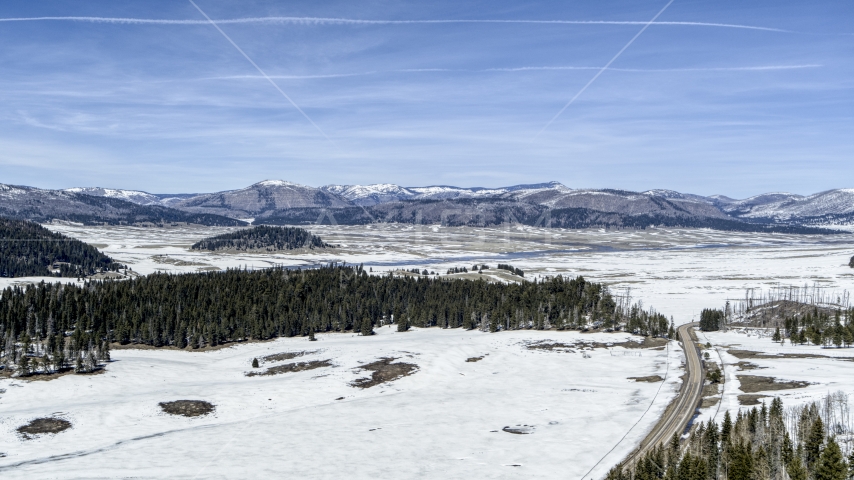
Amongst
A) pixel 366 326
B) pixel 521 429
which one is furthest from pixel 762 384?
pixel 366 326

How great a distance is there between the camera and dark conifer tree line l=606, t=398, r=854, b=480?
4616 centimetres

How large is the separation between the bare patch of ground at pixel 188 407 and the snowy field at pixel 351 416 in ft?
5.59

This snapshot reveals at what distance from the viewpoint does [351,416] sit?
235 feet

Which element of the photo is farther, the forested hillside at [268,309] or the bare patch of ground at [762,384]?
the forested hillside at [268,309]

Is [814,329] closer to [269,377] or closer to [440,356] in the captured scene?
[440,356]

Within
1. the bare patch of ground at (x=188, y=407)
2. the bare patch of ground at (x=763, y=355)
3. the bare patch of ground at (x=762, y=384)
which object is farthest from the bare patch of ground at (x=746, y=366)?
the bare patch of ground at (x=188, y=407)

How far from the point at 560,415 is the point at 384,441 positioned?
21519 millimetres

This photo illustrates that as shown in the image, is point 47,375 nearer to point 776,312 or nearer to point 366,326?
point 366,326

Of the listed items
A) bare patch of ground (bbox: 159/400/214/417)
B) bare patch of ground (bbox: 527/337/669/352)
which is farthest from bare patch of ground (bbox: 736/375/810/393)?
bare patch of ground (bbox: 159/400/214/417)

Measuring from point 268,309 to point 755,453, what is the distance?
117m

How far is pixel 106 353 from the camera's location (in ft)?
340

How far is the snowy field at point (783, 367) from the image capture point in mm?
68875

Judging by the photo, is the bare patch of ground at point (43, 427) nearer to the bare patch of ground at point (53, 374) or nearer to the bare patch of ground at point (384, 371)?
the bare patch of ground at point (53, 374)

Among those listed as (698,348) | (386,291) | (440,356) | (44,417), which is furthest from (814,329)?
(44,417)
